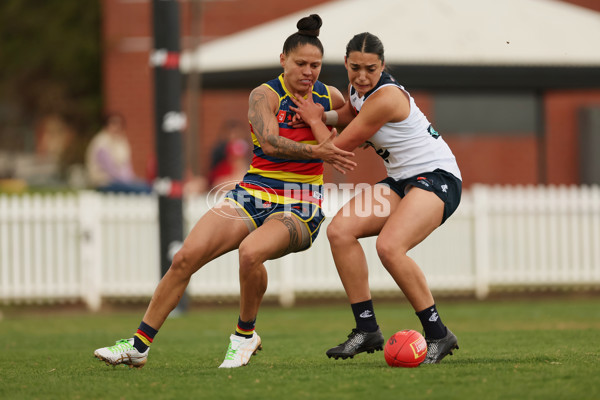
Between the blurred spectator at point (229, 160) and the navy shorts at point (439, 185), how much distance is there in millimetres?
6945

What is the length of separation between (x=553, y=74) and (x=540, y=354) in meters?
7.26

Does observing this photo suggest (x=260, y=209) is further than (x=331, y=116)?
No

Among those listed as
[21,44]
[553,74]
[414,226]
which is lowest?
[414,226]

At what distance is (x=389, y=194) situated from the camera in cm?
618

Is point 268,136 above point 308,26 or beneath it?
beneath

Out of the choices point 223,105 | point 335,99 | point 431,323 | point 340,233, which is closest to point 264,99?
point 335,99

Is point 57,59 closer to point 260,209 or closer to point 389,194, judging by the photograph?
point 260,209

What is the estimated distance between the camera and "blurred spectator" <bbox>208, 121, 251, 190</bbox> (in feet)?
44.2

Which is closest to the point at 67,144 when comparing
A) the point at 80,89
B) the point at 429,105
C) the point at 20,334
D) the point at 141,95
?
the point at 80,89

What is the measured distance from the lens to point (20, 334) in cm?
1005

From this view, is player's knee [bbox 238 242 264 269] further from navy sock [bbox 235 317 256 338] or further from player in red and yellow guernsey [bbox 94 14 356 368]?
navy sock [bbox 235 317 256 338]

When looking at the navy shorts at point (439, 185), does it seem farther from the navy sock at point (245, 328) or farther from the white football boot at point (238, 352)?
the white football boot at point (238, 352)

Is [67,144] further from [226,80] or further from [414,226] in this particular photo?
[414,226]

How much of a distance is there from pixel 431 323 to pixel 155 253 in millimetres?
7241
